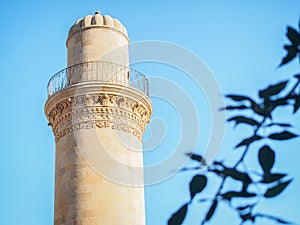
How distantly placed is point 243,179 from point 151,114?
1301cm

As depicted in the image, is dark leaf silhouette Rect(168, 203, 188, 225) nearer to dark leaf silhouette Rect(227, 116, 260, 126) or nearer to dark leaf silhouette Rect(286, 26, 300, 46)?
dark leaf silhouette Rect(227, 116, 260, 126)

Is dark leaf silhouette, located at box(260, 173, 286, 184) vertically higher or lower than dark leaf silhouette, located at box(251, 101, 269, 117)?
lower

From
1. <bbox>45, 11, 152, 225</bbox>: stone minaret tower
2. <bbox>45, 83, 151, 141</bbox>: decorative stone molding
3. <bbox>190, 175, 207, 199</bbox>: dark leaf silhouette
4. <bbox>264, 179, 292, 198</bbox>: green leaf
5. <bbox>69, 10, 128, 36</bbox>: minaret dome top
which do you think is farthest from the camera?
<bbox>69, 10, 128, 36</bbox>: minaret dome top

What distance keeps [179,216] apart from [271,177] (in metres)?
0.26

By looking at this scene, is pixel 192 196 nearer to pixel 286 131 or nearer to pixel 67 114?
Result: pixel 286 131

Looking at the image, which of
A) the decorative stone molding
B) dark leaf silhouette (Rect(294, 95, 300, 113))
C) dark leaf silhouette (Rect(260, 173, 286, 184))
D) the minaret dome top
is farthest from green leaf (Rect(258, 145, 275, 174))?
the minaret dome top

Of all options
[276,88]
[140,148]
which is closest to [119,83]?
[140,148]

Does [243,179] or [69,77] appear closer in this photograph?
[243,179]

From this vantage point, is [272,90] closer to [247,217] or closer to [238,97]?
[238,97]

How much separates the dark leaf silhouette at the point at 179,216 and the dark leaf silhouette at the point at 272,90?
1.22ft

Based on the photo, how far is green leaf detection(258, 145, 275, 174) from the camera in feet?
5.72

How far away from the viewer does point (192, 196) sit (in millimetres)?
1795

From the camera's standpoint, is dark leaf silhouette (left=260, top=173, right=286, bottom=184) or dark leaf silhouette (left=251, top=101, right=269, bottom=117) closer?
dark leaf silhouette (left=260, top=173, right=286, bottom=184)

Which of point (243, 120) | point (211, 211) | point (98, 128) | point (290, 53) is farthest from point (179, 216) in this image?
point (98, 128)
